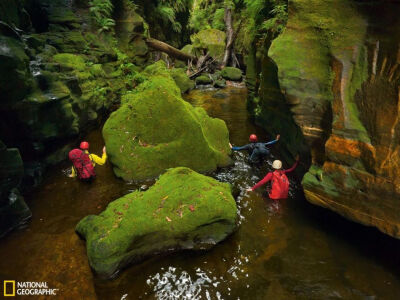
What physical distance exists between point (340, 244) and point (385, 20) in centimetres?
429

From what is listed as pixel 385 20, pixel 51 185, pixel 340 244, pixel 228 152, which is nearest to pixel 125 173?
pixel 51 185

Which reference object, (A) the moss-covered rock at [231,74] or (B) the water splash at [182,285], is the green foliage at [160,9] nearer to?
(A) the moss-covered rock at [231,74]

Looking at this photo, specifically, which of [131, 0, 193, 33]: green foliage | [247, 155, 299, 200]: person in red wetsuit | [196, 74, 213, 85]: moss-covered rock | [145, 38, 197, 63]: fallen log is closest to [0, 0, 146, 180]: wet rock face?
[145, 38, 197, 63]: fallen log

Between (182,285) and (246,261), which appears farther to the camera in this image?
(246,261)

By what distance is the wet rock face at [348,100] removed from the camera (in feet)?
13.6

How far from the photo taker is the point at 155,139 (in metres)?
7.79

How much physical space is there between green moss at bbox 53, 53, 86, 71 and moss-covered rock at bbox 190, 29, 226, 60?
55.4ft

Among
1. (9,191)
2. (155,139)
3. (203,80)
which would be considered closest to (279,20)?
(155,139)

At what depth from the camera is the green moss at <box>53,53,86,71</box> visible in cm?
947

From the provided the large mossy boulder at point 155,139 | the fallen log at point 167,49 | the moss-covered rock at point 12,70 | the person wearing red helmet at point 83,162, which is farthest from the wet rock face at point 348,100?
the fallen log at point 167,49

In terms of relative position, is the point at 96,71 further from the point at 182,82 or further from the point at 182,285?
the point at 182,285

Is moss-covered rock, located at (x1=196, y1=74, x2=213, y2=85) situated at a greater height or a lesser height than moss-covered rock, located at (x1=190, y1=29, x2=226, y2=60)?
lesser

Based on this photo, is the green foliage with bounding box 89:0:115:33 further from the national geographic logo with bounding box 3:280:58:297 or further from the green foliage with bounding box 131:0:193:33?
the national geographic logo with bounding box 3:280:58:297

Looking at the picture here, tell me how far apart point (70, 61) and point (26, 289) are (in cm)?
866
